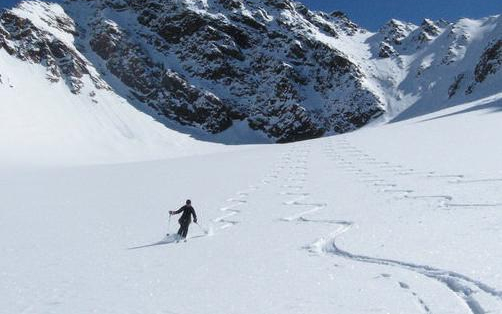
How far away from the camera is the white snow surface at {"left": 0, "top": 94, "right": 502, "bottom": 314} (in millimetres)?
6449

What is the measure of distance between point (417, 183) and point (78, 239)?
953cm

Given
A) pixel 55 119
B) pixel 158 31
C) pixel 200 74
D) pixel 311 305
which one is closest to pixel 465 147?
pixel 311 305

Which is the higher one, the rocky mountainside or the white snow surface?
the rocky mountainside

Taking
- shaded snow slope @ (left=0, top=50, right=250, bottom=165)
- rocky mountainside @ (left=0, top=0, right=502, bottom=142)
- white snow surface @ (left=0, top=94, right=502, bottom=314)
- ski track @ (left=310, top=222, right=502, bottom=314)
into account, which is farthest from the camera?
rocky mountainside @ (left=0, top=0, right=502, bottom=142)

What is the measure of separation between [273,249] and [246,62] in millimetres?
132027

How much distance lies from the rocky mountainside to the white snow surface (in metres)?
92.1

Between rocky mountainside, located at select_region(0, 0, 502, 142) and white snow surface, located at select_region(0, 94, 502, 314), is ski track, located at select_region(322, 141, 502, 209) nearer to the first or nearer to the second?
white snow surface, located at select_region(0, 94, 502, 314)

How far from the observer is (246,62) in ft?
455

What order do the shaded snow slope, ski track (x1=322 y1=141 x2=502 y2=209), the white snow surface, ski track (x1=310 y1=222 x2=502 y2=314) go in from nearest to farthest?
1. ski track (x1=310 y1=222 x2=502 y2=314)
2. the white snow surface
3. ski track (x1=322 y1=141 x2=502 y2=209)
4. the shaded snow slope

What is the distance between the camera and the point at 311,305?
6.23 meters

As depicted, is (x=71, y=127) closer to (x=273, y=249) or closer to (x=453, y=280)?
(x=273, y=249)

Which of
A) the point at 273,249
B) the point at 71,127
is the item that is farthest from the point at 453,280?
the point at 71,127

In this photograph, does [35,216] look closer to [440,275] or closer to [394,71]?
[440,275]

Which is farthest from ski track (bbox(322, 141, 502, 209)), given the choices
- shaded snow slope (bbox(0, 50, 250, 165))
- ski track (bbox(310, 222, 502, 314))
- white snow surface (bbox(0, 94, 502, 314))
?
shaded snow slope (bbox(0, 50, 250, 165))
